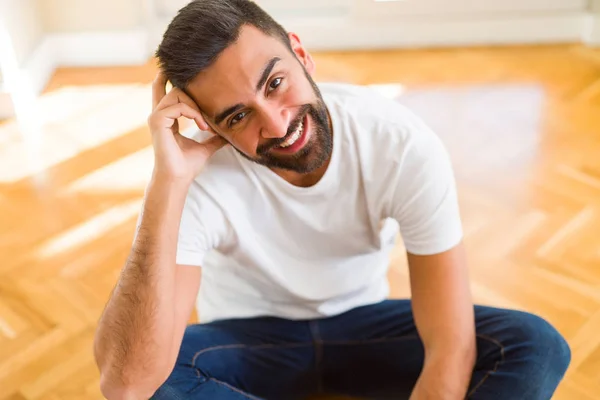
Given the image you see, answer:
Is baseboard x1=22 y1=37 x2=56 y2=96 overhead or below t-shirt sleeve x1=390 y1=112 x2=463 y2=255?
below

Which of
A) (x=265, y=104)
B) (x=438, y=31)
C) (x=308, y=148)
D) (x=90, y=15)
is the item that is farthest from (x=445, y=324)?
(x=90, y=15)

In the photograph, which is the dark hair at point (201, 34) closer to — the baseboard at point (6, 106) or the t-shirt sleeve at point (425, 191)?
the t-shirt sleeve at point (425, 191)

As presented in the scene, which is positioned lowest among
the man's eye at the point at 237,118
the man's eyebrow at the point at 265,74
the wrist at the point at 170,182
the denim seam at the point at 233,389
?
the denim seam at the point at 233,389

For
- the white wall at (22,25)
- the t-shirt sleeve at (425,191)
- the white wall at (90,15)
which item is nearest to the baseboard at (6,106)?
the white wall at (22,25)

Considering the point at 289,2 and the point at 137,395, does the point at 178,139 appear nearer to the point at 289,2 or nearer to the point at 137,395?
the point at 137,395

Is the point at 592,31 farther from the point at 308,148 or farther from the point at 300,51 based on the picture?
the point at 308,148

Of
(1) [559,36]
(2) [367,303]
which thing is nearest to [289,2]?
(1) [559,36]

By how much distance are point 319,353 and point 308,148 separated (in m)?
0.45

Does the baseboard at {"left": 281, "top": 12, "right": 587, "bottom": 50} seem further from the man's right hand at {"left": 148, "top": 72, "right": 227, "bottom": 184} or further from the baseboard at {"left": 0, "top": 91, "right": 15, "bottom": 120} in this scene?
the man's right hand at {"left": 148, "top": 72, "right": 227, "bottom": 184}

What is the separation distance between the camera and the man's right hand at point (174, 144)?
132cm

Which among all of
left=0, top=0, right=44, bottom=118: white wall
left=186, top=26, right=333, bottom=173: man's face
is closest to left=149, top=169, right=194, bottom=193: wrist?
left=186, top=26, right=333, bottom=173: man's face

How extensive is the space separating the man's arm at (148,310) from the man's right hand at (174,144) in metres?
0.03

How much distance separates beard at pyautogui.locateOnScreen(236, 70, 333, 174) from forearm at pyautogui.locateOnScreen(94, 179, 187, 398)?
0.16 metres

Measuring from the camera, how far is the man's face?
127 centimetres
